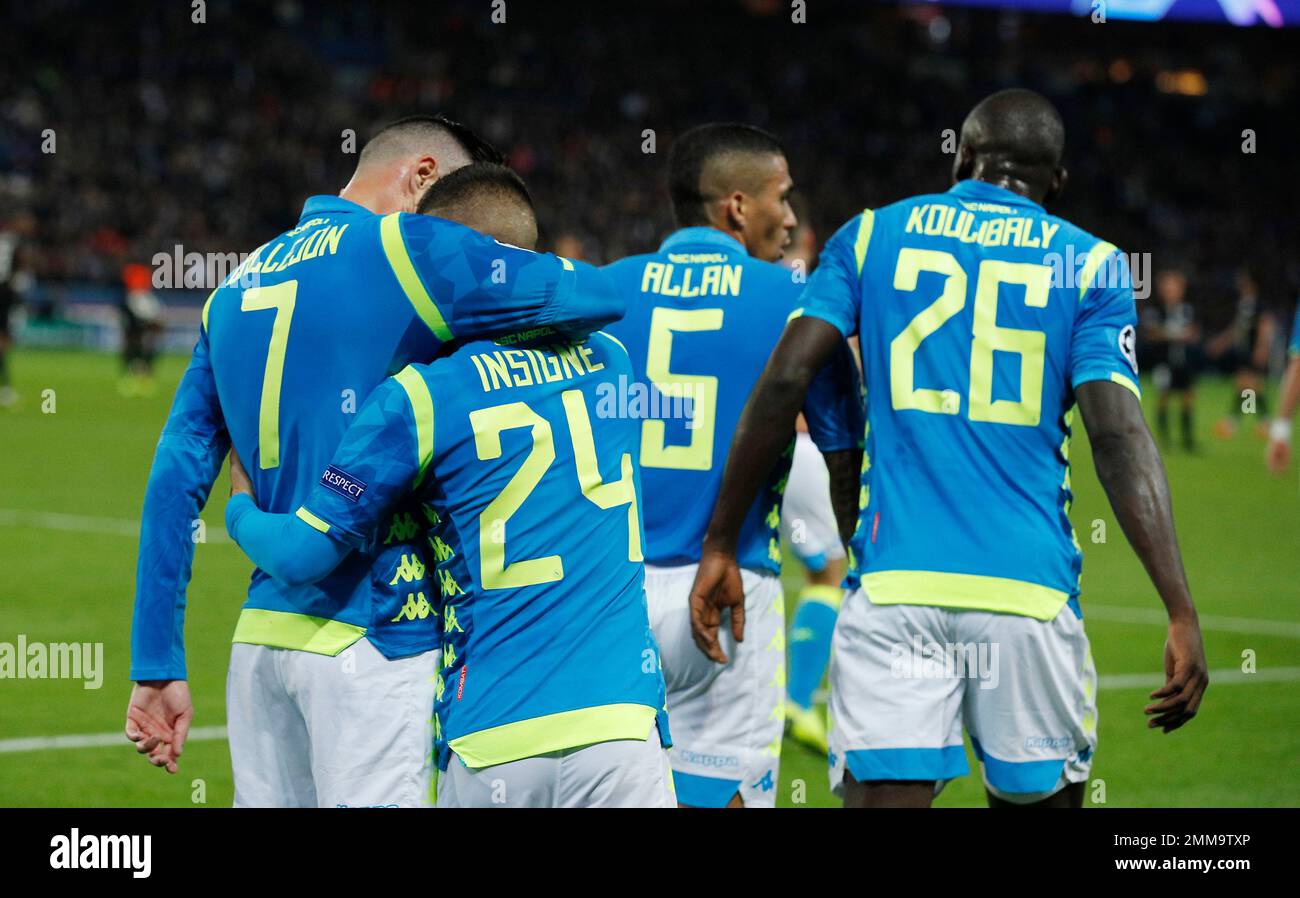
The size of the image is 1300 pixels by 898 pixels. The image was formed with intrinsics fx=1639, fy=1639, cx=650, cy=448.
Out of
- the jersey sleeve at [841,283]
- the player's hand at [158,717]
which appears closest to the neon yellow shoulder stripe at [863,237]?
the jersey sleeve at [841,283]

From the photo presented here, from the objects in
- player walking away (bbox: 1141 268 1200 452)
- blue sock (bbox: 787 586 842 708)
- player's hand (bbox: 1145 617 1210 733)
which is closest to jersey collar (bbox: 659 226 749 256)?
player's hand (bbox: 1145 617 1210 733)

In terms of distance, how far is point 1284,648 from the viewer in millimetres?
9844

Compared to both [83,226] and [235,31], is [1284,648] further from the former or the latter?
[235,31]

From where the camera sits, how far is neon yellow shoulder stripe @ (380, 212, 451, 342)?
10.9ft

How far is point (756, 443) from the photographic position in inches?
166

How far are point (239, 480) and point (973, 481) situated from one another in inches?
68.7

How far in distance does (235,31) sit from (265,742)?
1678 inches

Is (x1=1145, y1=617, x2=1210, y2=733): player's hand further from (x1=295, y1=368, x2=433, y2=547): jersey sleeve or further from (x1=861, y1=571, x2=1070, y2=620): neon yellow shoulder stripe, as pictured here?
(x1=295, y1=368, x2=433, y2=547): jersey sleeve

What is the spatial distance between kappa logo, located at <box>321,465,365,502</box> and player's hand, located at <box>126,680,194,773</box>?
690 millimetres

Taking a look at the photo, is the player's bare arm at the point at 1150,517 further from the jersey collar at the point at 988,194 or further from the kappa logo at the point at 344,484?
the kappa logo at the point at 344,484

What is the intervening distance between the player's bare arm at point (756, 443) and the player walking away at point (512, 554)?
89 centimetres

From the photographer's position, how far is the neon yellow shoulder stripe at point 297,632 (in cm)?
343

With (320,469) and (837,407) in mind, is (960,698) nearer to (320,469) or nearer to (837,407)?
(837,407)
